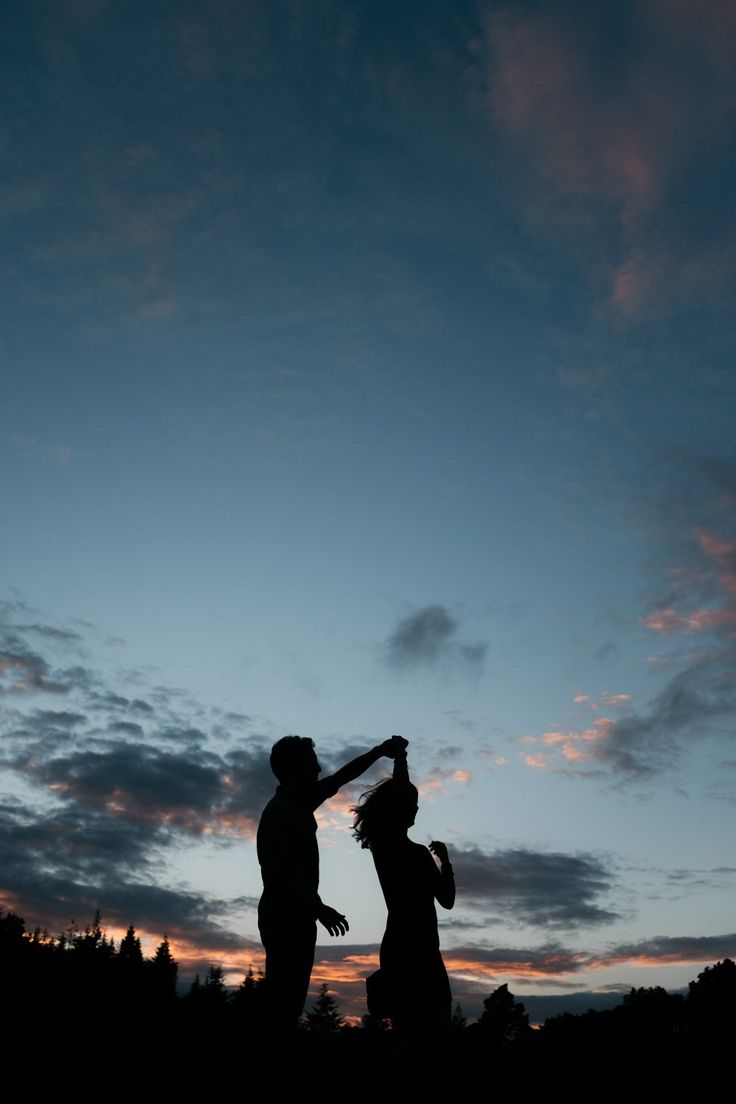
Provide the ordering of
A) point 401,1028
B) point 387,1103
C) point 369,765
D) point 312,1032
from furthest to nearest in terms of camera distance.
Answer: point 312,1032 < point 369,765 < point 401,1028 < point 387,1103

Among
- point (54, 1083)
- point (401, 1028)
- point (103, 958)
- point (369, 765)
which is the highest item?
point (369, 765)

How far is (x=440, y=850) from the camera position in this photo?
607cm

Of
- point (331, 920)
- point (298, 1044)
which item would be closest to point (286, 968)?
point (331, 920)

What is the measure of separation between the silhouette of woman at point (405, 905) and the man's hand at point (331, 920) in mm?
431

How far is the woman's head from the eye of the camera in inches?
240

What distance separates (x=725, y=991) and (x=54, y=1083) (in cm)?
713

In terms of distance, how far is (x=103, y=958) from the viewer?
410 inches

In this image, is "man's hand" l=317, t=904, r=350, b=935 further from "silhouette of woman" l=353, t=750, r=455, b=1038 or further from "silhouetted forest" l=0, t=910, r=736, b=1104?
"silhouetted forest" l=0, t=910, r=736, b=1104

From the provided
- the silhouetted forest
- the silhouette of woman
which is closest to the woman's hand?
the silhouette of woman

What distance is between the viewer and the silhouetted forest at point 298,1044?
7.73 metres

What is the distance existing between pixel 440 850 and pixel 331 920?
A: 0.97m

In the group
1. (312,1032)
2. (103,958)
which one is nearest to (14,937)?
(103,958)

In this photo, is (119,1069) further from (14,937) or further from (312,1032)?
(14,937)

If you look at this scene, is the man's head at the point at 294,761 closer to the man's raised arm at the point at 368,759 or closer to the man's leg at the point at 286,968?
the man's raised arm at the point at 368,759
